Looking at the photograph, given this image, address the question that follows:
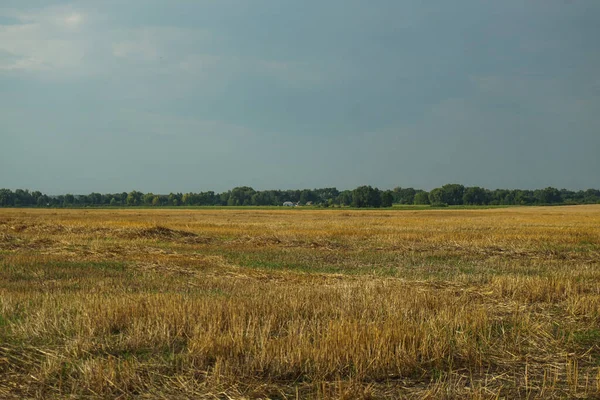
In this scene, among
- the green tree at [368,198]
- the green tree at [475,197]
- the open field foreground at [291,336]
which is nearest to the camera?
the open field foreground at [291,336]

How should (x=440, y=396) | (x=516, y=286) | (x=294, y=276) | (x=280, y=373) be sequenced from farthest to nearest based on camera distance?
1. (x=294, y=276)
2. (x=516, y=286)
3. (x=280, y=373)
4. (x=440, y=396)

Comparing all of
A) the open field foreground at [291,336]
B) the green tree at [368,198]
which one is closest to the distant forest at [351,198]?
the green tree at [368,198]

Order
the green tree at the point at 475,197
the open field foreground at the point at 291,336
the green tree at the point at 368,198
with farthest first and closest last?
1. the green tree at the point at 475,197
2. the green tree at the point at 368,198
3. the open field foreground at the point at 291,336

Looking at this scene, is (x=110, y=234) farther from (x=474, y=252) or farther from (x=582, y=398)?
(x=582, y=398)

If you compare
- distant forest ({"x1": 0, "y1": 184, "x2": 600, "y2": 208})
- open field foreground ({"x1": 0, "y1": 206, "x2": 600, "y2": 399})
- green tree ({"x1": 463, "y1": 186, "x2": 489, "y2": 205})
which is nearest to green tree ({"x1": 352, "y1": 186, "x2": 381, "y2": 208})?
distant forest ({"x1": 0, "y1": 184, "x2": 600, "y2": 208})

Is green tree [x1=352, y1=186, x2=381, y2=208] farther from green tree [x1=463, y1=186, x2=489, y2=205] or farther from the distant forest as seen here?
green tree [x1=463, y1=186, x2=489, y2=205]

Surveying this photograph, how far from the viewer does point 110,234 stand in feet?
103

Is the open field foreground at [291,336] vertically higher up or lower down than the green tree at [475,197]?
lower down

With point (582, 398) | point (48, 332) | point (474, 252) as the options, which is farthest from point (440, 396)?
point (474, 252)

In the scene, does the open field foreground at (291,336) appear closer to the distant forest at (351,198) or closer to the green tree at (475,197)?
the distant forest at (351,198)

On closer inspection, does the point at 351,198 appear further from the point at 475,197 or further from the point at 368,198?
the point at 475,197

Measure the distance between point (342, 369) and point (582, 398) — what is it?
275 cm

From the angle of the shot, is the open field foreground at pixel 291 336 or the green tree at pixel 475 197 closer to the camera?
the open field foreground at pixel 291 336

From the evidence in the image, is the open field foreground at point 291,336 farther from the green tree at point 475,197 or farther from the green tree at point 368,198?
the green tree at point 475,197
